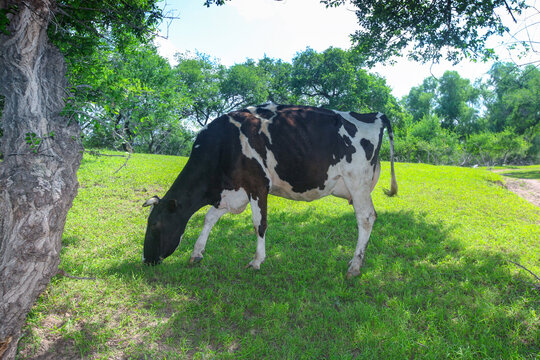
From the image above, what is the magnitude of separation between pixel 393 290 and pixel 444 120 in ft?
229

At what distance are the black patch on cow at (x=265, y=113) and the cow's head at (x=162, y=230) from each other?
2.19 meters

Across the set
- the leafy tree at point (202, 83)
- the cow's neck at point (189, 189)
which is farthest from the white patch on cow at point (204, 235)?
the leafy tree at point (202, 83)

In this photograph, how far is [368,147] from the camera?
5680 mm

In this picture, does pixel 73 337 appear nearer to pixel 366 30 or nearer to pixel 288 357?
pixel 288 357

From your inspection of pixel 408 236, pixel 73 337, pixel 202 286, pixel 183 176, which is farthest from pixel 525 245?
pixel 73 337

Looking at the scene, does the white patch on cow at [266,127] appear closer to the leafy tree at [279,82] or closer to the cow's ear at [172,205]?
the cow's ear at [172,205]

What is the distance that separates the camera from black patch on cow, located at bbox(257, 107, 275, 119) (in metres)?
5.66

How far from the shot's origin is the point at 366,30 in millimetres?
10742

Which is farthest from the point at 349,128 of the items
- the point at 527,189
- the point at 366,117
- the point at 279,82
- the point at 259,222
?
the point at 279,82

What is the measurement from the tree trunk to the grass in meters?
0.50

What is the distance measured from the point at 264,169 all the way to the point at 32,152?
10.7 ft

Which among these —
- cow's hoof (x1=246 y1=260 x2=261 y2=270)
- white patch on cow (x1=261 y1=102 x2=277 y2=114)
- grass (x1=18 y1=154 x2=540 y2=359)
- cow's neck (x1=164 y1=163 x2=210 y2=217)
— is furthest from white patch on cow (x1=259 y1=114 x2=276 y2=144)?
grass (x1=18 y1=154 x2=540 y2=359)

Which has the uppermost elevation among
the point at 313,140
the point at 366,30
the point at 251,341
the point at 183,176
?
the point at 366,30

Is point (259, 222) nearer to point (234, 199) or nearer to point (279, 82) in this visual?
point (234, 199)
